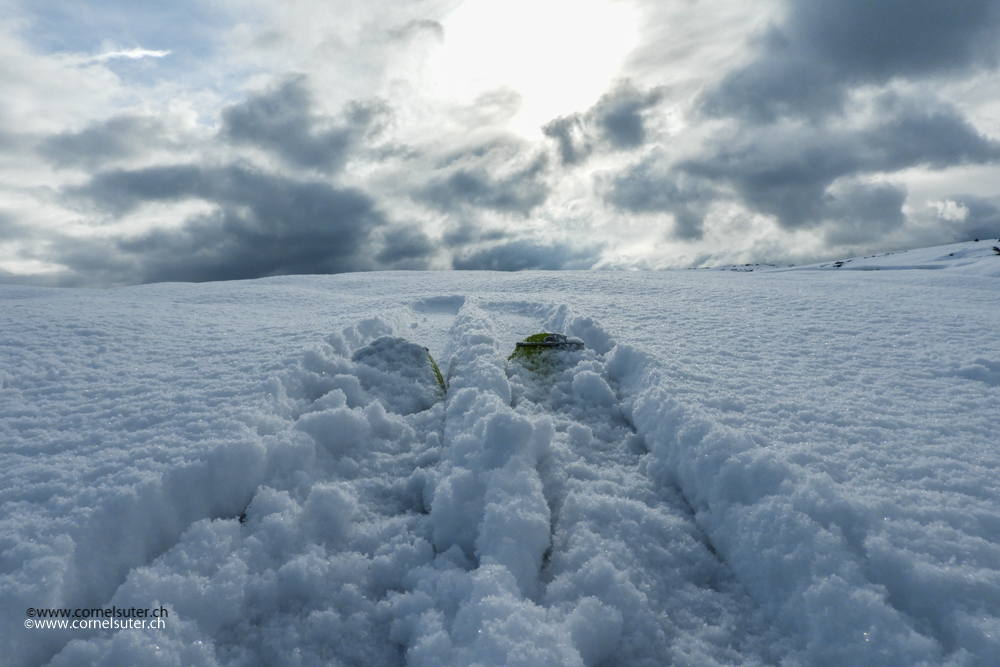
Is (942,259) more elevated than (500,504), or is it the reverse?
(942,259)

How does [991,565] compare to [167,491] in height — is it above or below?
below

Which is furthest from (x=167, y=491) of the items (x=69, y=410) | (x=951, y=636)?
(x=951, y=636)

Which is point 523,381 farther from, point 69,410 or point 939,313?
point 939,313

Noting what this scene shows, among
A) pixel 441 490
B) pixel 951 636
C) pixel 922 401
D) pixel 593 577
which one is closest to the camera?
pixel 951 636

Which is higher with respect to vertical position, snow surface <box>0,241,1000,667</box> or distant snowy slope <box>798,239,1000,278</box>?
distant snowy slope <box>798,239,1000,278</box>

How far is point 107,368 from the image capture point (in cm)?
416

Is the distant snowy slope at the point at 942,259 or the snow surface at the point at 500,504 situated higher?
the distant snowy slope at the point at 942,259

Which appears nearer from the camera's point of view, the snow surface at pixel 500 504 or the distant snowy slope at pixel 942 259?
the snow surface at pixel 500 504

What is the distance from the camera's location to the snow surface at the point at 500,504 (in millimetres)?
2006

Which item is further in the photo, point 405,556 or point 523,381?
point 523,381

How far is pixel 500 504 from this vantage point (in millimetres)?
2547

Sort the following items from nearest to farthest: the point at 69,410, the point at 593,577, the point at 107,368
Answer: the point at 593,577 → the point at 69,410 → the point at 107,368

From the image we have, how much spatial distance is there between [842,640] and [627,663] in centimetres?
87

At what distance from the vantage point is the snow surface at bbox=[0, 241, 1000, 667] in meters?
2.01
